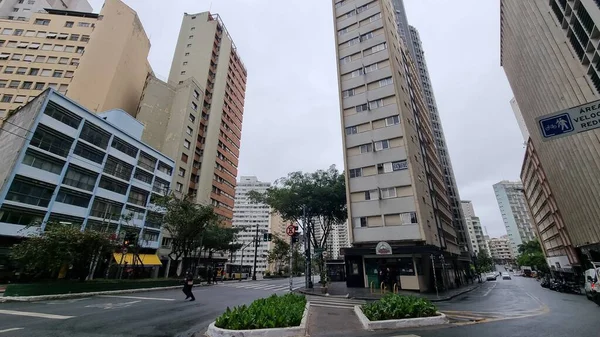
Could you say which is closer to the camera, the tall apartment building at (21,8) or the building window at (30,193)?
the building window at (30,193)

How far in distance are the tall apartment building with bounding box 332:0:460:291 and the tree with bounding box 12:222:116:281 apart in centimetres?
2021

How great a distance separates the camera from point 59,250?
16.7 metres

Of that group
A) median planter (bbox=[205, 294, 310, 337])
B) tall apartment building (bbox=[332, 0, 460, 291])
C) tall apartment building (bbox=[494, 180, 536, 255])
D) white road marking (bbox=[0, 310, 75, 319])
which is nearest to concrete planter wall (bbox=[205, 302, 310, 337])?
median planter (bbox=[205, 294, 310, 337])

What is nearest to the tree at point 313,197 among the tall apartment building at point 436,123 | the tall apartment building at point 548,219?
the tall apartment building at point 548,219

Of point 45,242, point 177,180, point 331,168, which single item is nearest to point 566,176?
point 331,168

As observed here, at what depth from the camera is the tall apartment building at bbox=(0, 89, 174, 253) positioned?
25109mm

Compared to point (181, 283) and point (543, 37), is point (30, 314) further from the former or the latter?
point (543, 37)

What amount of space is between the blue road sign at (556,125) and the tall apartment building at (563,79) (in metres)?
13.9

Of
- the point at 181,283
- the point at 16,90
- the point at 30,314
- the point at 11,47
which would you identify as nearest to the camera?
the point at 30,314

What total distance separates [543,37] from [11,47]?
77.1 m

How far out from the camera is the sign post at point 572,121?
5227mm

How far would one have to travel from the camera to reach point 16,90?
44062mm

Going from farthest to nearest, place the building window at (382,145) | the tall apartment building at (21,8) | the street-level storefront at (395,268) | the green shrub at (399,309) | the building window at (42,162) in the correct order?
the tall apartment building at (21,8) < the building window at (382,145) < the building window at (42,162) < the street-level storefront at (395,268) < the green shrub at (399,309)

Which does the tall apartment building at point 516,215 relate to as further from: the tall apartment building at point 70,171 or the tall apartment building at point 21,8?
the tall apartment building at point 21,8
